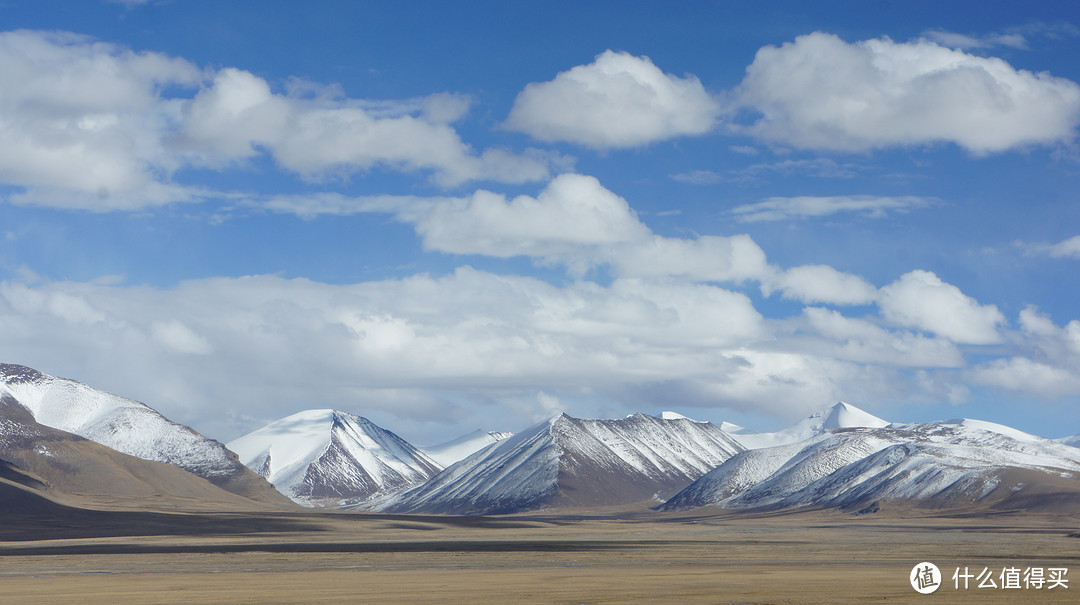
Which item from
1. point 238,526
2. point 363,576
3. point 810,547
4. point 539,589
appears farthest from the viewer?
point 238,526

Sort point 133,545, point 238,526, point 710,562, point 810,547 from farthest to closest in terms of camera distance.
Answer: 1. point 238,526
2. point 133,545
3. point 810,547
4. point 710,562

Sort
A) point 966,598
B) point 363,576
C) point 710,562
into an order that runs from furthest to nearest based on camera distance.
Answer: point 710,562 < point 363,576 < point 966,598

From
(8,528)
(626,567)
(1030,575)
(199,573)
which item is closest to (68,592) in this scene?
(199,573)

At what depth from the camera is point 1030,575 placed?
242 feet

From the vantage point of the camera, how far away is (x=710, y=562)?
93875 mm

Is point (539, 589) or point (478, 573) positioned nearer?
point (539, 589)

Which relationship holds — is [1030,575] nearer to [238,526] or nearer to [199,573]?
[199,573]

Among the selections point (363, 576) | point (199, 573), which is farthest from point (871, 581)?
point (199, 573)

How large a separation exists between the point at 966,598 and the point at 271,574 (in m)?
51.3

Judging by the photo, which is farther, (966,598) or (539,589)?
(539,589)

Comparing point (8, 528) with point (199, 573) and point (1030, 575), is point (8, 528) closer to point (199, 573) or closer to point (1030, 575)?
point (199, 573)

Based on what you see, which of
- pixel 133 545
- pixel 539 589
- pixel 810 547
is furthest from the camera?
pixel 133 545

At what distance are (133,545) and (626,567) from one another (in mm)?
76202

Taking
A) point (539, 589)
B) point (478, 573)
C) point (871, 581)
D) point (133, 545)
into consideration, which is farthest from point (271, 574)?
point (133, 545)
